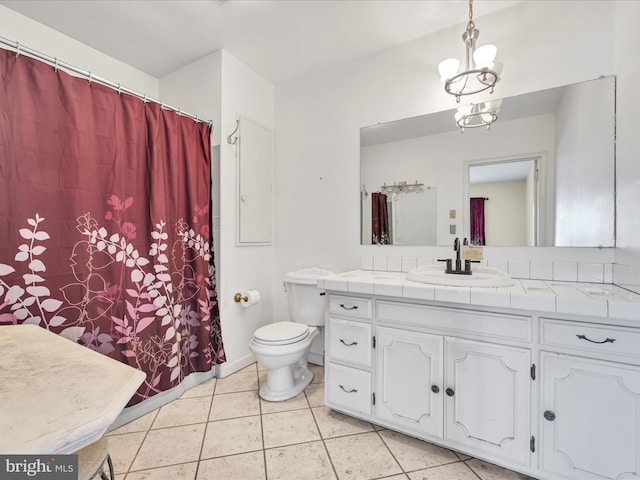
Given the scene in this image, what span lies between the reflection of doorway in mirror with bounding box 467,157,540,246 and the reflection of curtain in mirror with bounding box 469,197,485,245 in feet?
0.07

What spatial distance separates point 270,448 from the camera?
1512mm

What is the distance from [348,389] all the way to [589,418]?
1040mm

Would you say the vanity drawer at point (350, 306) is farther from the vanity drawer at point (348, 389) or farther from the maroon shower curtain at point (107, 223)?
the maroon shower curtain at point (107, 223)

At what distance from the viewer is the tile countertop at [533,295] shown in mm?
1082

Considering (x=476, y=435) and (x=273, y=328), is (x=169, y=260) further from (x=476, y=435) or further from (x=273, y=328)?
(x=476, y=435)

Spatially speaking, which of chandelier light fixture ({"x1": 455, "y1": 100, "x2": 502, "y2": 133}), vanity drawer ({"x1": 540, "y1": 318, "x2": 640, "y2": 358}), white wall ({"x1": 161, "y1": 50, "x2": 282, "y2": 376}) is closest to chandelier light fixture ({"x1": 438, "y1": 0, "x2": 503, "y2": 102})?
chandelier light fixture ({"x1": 455, "y1": 100, "x2": 502, "y2": 133})

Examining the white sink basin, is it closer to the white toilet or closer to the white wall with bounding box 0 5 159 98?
the white toilet

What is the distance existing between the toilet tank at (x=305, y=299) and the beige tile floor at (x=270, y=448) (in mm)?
567

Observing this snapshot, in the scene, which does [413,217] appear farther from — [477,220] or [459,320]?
[459,320]

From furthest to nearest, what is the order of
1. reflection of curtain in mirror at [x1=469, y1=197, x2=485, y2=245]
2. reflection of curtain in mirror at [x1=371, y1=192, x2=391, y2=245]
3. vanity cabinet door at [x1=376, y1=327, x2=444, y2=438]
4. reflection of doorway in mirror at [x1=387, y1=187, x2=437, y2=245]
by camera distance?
1. reflection of curtain in mirror at [x1=371, y1=192, x2=391, y2=245]
2. reflection of doorway in mirror at [x1=387, y1=187, x2=437, y2=245]
3. reflection of curtain in mirror at [x1=469, y1=197, x2=485, y2=245]
4. vanity cabinet door at [x1=376, y1=327, x2=444, y2=438]

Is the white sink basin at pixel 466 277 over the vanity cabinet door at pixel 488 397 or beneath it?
over

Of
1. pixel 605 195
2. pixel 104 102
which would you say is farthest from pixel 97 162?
pixel 605 195

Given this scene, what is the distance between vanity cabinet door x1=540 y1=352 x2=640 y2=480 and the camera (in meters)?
1.08

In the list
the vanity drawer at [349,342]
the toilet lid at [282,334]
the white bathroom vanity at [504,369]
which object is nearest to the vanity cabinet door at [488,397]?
the white bathroom vanity at [504,369]
